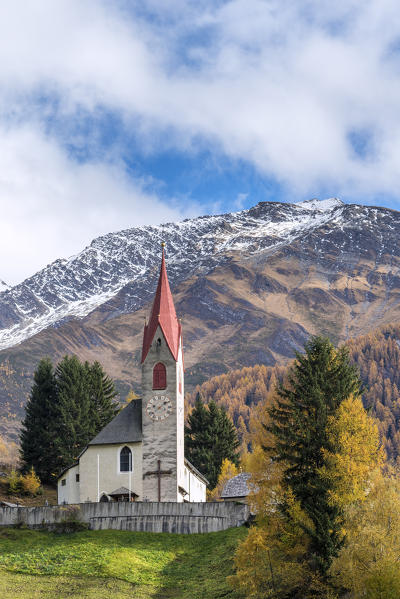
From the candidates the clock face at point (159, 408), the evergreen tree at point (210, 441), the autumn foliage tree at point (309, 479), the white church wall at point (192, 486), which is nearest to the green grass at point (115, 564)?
the autumn foliage tree at point (309, 479)

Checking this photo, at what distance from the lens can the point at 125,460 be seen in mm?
70500

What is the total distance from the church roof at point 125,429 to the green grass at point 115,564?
50.1 ft

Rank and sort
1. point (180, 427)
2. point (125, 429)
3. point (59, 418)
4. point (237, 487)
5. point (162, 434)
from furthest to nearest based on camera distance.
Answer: point (59, 418) → point (180, 427) → point (237, 487) → point (125, 429) → point (162, 434)

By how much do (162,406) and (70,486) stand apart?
1181 centimetres

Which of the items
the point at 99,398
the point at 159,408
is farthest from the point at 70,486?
the point at 99,398

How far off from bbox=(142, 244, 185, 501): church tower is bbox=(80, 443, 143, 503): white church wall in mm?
776

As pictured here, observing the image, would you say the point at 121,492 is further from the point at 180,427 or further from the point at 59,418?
the point at 59,418

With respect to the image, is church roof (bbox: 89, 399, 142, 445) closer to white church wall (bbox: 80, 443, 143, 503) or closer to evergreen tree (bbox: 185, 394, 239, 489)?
white church wall (bbox: 80, 443, 143, 503)

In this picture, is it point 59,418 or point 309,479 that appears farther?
point 59,418

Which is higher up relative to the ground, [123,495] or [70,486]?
[70,486]

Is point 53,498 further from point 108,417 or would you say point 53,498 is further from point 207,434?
point 207,434

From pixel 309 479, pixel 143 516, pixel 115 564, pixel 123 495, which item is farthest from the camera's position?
pixel 123 495

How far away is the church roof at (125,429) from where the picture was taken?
70938 mm

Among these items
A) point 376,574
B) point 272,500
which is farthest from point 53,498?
point 376,574
